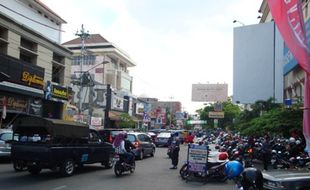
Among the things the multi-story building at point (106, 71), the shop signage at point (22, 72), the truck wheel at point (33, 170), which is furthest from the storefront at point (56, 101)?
the multi-story building at point (106, 71)

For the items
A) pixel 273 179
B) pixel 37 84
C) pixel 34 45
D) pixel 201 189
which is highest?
pixel 34 45

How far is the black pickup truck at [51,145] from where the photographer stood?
1507 centimetres

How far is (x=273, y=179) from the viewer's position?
8977 millimetres

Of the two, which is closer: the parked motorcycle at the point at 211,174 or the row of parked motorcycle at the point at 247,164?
the row of parked motorcycle at the point at 247,164

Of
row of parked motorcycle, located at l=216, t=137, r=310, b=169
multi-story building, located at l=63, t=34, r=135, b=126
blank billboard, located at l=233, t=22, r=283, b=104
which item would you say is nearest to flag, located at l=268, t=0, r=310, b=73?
row of parked motorcycle, located at l=216, t=137, r=310, b=169

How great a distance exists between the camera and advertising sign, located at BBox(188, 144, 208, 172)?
51.7 feet

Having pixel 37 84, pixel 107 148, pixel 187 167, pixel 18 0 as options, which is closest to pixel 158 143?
pixel 37 84

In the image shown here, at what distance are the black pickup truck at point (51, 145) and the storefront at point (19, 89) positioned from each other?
37.4 ft

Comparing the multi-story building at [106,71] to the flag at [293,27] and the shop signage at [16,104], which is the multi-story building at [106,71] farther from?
the flag at [293,27]

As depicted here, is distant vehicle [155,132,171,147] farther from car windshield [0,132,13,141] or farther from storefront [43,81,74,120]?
car windshield [0,132,13,141]

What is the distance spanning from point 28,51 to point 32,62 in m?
1.40

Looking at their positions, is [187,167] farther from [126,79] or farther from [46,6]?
[126,79]

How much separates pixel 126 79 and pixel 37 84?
186ft

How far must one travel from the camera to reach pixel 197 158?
1591cm
